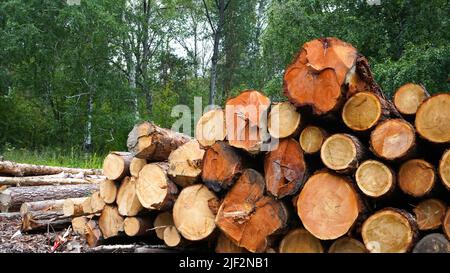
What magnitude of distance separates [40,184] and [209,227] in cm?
378

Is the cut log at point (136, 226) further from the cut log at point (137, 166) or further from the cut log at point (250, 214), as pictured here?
the cut log at point (250, 214)

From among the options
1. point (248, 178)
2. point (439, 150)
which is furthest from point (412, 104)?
point (248, 178)

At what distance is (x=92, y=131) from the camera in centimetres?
1714

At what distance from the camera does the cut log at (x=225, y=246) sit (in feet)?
13.9

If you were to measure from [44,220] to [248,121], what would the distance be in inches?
106

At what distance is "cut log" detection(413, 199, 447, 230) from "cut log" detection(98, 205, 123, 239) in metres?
2.55

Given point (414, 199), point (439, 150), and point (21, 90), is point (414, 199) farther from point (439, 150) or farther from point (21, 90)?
point (21, 90)

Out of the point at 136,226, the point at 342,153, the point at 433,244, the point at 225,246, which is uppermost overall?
the point at 342,153

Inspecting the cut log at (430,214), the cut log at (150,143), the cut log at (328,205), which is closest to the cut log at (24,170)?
the cut log at (150,143)


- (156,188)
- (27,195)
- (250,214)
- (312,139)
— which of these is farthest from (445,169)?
(27,195)

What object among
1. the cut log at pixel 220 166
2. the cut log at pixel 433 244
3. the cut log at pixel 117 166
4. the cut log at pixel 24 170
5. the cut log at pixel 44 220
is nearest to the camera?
the cut log at pixel 433 244

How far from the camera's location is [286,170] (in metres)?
3.84

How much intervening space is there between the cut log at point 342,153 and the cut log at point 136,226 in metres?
1.78

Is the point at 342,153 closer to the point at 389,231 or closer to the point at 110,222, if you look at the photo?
the point at 389,231
